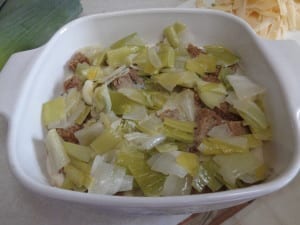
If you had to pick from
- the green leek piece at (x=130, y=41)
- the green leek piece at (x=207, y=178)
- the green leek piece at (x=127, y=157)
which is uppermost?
the green leek piece at (x=130, y=41)

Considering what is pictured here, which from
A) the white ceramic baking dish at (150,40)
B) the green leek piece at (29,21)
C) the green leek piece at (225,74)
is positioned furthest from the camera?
the green leek piece at (29,21)

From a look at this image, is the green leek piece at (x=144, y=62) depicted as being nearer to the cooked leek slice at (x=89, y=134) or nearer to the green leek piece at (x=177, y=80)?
the green leek piece at (x=177, y=80)

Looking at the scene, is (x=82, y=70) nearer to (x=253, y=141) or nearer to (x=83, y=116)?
(x=83, y=116)

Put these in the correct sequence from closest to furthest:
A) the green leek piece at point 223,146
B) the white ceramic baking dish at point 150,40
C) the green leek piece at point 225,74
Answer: the white ceramic baking dish at point 150,40, the green leek piece at point 223,146, the green leek piece at point 225,74

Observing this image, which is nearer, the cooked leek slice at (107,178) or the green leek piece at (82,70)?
the cooked leek slice at (107,178)

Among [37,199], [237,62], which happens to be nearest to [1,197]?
[37,199]

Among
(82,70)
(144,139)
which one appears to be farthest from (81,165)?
(82,70)

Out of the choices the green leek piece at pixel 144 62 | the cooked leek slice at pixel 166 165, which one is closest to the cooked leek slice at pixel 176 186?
the cooked leek slice at pixel 166 165
